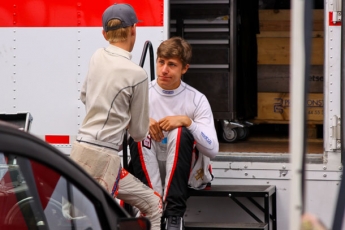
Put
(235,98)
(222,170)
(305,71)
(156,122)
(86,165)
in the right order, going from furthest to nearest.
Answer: (235,98)
(222,170)
(156,122)
(86,165)
(305,71)

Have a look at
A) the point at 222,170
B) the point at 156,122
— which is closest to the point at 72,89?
the point at 156,122

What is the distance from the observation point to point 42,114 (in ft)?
17.6

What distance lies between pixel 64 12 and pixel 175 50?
941 mm

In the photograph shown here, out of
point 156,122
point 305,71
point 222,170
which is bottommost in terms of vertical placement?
point 222,170

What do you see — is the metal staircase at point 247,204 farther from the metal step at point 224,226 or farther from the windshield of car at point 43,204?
the windshield of car at point 43,204

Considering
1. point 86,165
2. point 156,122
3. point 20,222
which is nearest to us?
point 20,222

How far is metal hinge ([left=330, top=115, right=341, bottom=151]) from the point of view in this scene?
16.6 feet

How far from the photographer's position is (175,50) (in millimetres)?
4902

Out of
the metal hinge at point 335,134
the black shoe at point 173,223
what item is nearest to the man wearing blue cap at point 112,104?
the black shoe at point 173,223

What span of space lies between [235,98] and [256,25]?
2.56 ft

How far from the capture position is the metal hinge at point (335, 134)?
5.05 meters

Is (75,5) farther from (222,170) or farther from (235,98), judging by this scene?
(235,98)

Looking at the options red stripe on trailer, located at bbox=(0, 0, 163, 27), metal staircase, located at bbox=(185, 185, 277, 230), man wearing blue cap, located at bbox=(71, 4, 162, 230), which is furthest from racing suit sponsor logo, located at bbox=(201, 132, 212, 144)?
red stripe on trailer, located at bbox=(0, 0, 163, 27)

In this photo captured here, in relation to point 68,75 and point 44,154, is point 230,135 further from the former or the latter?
point 44,154
